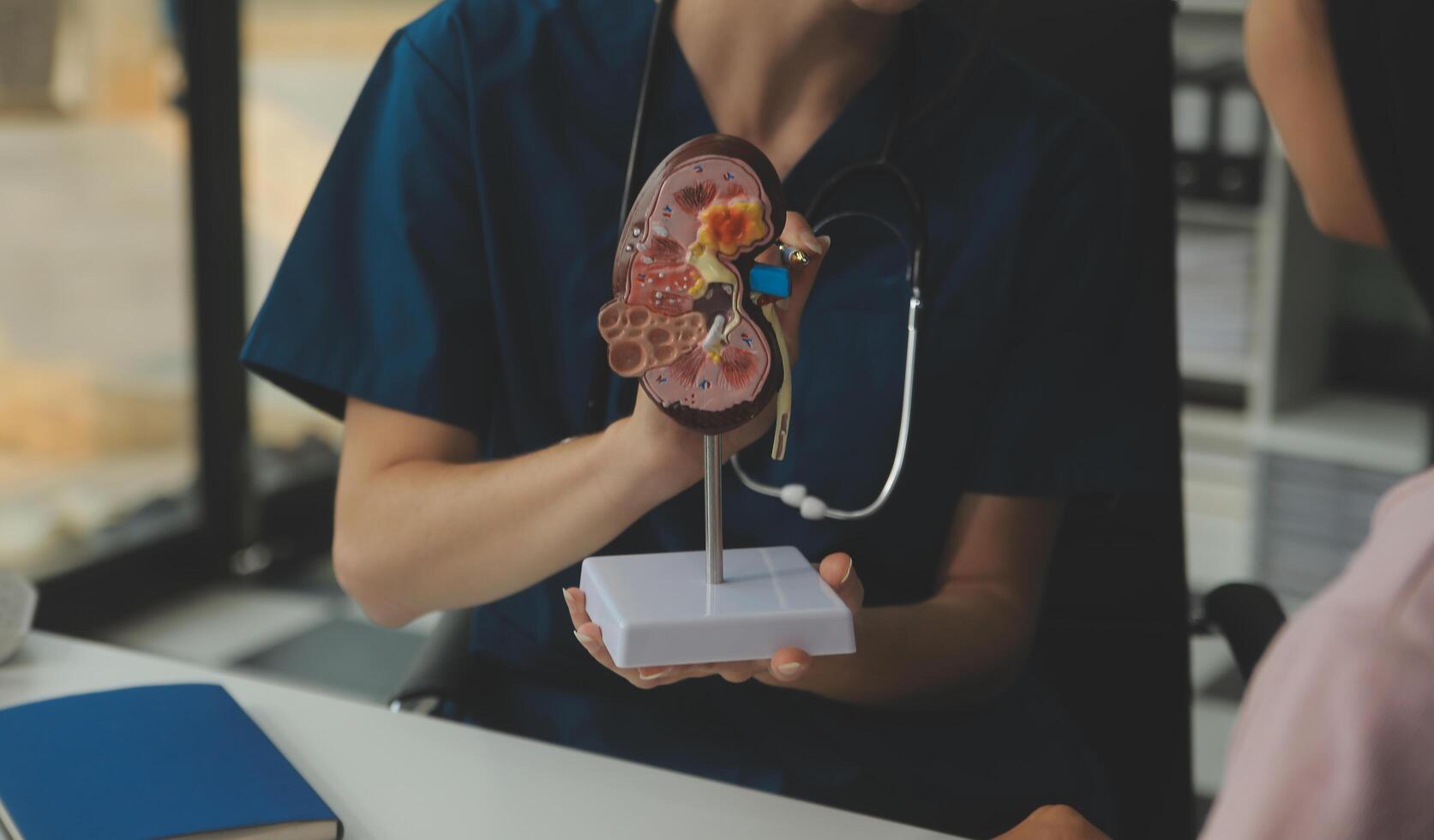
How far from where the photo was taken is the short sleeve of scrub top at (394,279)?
34.0 inches

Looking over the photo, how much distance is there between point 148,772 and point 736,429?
329mm

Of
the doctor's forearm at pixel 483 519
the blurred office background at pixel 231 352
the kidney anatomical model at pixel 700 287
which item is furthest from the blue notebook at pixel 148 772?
the blurred office background at pixel 231 352

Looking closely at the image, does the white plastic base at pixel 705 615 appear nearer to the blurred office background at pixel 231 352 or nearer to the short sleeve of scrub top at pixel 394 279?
the short sleeve of scrub top at pixel 394 279

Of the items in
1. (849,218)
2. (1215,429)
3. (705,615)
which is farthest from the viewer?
(1215,429)

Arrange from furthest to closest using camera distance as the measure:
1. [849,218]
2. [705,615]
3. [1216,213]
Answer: [1216,213] < [849,218] < [705,615]

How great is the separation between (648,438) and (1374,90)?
0.35 m

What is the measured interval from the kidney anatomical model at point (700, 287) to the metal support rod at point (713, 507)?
0.03 meters

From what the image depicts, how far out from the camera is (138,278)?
2.18 metres

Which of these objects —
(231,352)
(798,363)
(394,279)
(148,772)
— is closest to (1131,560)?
(798,363)

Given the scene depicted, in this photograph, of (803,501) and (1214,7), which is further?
(1214,7)

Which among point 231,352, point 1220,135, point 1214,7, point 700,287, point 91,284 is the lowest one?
point 231,352

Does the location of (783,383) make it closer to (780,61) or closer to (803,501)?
(803,501)

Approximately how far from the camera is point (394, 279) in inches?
34.4

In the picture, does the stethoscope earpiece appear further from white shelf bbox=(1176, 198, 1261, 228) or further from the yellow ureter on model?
white shelf bbox=(1176, 198, 1261, 228)
